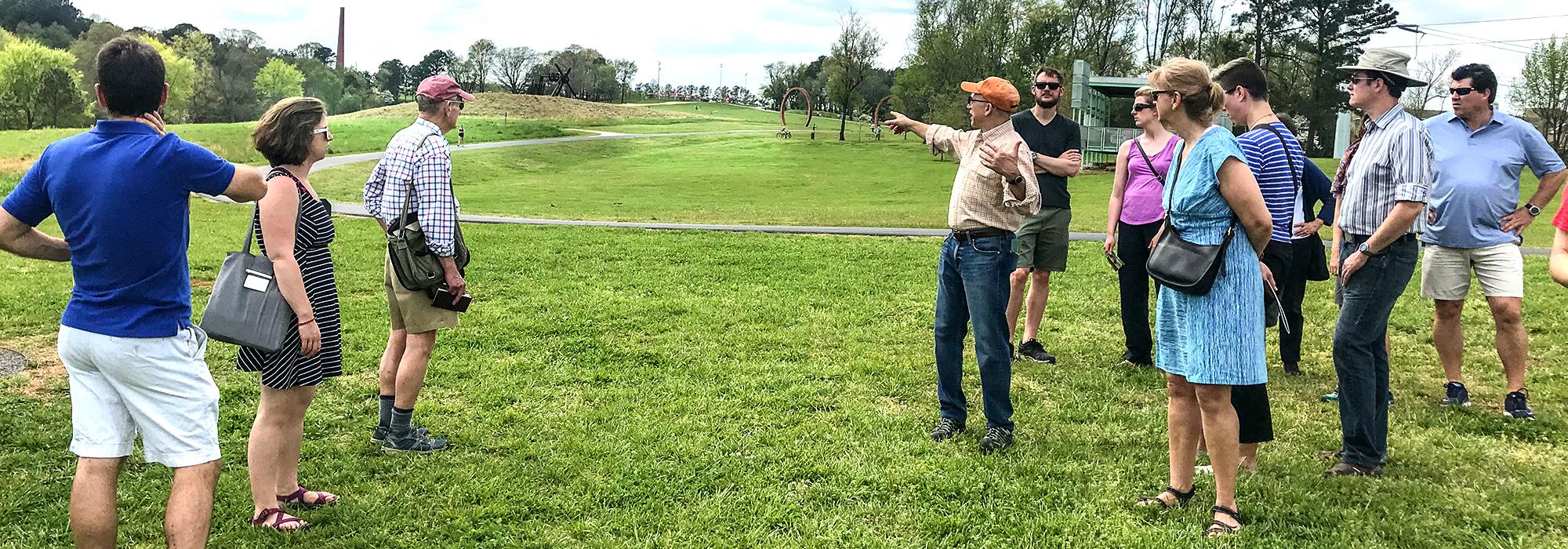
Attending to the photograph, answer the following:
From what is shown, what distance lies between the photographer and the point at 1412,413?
567 cm

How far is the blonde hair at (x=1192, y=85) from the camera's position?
379 centimetres

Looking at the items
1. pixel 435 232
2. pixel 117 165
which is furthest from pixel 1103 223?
pixel 117 165

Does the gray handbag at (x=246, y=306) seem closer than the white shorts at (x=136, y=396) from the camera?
No

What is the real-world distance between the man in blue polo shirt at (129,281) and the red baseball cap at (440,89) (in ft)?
4.91

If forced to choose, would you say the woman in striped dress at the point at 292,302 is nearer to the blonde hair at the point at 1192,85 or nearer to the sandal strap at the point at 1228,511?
the blonde hair at the point at 1192,85

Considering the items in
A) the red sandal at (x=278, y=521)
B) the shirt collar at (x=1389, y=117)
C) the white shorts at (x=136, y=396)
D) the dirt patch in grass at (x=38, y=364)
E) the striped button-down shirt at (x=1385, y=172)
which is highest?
the shirt collar at (x=1389, y=117)

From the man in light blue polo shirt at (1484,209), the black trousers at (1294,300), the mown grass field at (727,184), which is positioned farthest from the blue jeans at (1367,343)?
the mown grass field at (727,184)

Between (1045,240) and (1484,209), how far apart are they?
105 inches

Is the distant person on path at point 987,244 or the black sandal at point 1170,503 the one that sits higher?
the distant person on path at point 987,244

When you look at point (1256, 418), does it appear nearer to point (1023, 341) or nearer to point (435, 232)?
point (1023, 341)

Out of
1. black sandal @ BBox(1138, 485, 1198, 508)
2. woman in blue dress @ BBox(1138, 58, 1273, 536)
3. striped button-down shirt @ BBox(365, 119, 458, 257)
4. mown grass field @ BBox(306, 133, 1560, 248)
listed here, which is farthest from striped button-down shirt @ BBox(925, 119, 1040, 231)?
mown grass field @ BBox(306, 133, 1560, 248)

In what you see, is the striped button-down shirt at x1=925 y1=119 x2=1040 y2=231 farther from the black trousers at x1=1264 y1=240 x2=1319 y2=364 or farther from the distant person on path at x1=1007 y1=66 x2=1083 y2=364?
the black trousers at x1=1264 y1=240 x2=1319 y2=364

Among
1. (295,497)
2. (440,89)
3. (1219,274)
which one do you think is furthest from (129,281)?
(1219,274)

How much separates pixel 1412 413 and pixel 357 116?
78.9m
